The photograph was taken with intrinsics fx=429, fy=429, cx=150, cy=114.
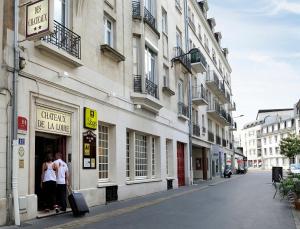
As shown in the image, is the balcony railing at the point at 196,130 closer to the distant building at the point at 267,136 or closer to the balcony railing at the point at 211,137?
the balcony railing at the point at 211,137

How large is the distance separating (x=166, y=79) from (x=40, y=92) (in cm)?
1375

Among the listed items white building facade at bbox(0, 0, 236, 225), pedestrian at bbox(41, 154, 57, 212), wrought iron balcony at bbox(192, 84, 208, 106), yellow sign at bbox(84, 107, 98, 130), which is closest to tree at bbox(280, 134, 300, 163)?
wrought iron balcony at bbox(192, 84, 208, 106)

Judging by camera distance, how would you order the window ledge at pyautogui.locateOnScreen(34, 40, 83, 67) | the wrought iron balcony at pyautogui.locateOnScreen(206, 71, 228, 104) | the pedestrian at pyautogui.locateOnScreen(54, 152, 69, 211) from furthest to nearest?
1. the wrought iron balcony at pyautogui.locateOnScreen(206, 71, 228, 104)
2. the pedestrian at pyautogui.locateOnScreen(54, 152, 69, 211)
3. the window ledge at pyautogui.locateOnScreen(34, 40, 83, 67)

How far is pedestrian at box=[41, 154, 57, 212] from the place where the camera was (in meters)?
12.4

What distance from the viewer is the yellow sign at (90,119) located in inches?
561

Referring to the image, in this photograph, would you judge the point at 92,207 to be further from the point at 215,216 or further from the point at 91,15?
the point at 91,15

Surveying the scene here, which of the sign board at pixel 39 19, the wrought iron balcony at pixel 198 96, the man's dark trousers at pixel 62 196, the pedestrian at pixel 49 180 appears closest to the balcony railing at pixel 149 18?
the sign board at pixel 39 19

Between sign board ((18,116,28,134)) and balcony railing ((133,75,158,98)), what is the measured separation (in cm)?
836

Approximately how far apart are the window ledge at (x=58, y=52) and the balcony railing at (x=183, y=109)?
14009mm

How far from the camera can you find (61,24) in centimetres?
1330

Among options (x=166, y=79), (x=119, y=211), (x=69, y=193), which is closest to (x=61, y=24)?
(x=69, y=193)

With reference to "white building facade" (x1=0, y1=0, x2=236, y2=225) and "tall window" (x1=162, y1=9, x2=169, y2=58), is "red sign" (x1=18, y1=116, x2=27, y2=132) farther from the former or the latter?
"tall window" (x1=162, y1=9, x2=169, y2=58)

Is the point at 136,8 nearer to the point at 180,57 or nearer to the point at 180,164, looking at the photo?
the point at 180,57

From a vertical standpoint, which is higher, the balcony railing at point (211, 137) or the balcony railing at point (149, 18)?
the balcony railing at point (149, 18)
